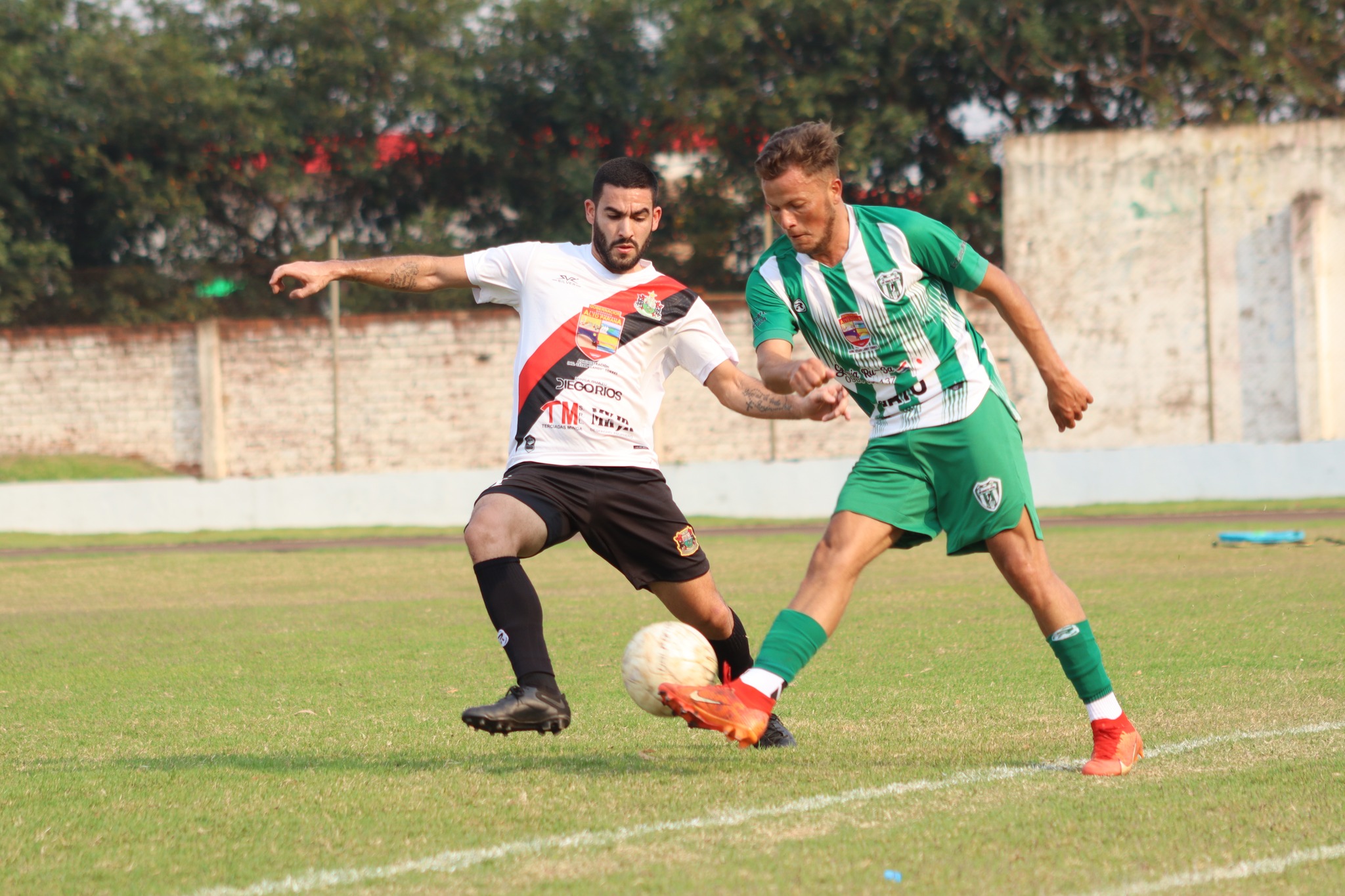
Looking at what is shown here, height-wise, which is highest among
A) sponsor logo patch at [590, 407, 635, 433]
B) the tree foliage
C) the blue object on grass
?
the tree foliage

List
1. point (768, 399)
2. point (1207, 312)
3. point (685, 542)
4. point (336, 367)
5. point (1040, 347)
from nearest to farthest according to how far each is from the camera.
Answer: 1. point (1040, 347)
2. point (768, 399)
3. point (685, 542)
4. point (1207, 312)
5. point (336, 367)

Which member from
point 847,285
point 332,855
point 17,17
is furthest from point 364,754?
point 17,17

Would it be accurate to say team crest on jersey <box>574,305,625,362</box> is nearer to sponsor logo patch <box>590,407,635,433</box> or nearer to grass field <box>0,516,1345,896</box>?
sponsor logo patch <box>590,407,635,433</box>

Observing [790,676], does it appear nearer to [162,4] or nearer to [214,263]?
[214,263]

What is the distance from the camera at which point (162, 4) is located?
33.2 metres

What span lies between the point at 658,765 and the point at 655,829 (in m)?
1.04

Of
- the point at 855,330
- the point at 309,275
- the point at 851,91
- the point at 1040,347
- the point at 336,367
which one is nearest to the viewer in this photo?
the point at 1040,347

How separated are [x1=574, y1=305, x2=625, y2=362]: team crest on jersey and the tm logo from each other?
22 centimetres

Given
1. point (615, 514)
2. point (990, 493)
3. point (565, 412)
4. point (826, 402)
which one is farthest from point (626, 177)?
point (990, 493)

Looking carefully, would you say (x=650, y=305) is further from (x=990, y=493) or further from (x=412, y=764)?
(x=412, y=764)

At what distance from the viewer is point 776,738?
18.2 feet

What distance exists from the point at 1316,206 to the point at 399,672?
23793 mm

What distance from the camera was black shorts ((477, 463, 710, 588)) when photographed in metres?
5.43

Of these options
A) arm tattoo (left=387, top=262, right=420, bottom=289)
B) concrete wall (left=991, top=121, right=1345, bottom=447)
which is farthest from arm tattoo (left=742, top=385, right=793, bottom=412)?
concrete wall (left=991, top=121, right=1345, bottom=447)
